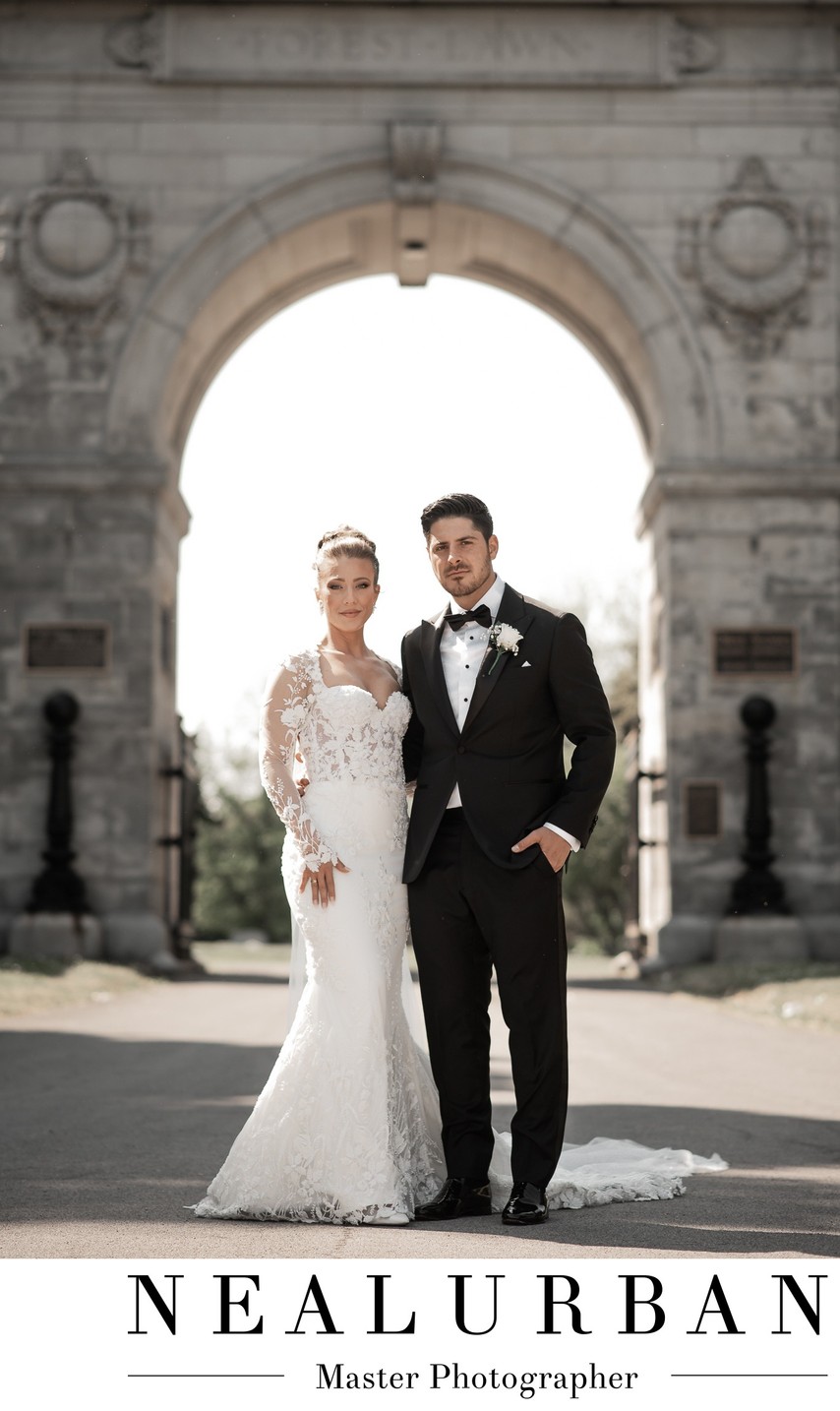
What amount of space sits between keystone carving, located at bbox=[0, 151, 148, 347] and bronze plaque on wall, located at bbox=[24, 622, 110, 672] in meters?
2.77

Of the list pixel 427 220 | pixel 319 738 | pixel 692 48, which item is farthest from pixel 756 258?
pixel 319 738

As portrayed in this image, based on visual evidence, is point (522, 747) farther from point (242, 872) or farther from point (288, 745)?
point (242, 872)

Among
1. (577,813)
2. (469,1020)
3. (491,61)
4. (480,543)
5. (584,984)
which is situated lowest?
(584,984)

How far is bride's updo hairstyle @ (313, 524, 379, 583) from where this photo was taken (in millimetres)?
5469

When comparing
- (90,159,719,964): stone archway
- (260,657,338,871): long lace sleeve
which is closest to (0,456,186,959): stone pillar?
(90,159,719,964): stone archway

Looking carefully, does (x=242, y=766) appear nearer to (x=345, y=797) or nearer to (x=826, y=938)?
(x=826, y=938)

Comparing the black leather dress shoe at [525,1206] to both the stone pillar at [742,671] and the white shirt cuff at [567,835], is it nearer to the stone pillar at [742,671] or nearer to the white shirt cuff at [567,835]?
the white shirt cuff at [567,835]

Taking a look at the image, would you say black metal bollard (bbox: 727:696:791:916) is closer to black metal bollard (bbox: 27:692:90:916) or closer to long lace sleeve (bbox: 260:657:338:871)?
black metal bollard (bbox: 27:692:90:916)

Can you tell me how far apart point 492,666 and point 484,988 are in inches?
37.9

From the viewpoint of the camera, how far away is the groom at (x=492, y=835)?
196 inches

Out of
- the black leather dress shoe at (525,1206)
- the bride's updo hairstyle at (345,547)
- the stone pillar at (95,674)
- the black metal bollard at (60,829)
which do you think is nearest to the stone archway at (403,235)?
the stone pillar at (95,674)

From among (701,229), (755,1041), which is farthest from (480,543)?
(701,229)

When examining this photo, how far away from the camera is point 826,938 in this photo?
16141mm

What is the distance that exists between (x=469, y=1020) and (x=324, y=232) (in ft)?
45.1
